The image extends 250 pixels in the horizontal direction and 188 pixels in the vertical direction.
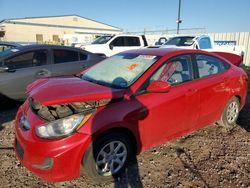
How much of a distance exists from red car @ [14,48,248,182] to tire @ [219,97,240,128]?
0.29 meters

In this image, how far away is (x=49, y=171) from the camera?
2.72 meters

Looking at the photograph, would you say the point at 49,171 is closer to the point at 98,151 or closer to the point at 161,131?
Result: the point at 98,151

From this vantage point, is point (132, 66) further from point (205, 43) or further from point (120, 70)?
point (205, 43)

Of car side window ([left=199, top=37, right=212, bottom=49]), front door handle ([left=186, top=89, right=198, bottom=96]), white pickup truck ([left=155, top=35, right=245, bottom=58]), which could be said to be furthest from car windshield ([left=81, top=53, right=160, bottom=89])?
car side window ([left=199, top=37, right=212, bottom=49])

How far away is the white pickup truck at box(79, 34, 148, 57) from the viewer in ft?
42.8

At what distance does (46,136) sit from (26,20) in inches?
2075

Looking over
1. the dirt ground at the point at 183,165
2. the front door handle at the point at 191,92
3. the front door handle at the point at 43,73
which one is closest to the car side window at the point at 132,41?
the front door handle at the point at 43,73

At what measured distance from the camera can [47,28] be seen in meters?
50.2

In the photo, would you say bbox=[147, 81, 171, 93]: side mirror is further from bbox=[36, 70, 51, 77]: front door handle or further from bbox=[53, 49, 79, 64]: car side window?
bbox=[53, 49, 79, 64]: car side window

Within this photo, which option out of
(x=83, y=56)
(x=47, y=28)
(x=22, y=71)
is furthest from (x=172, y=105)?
(x=47, y=28)

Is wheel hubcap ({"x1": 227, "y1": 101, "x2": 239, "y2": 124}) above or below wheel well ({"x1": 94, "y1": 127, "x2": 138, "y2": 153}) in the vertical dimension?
below

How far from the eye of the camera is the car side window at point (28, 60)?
547cm

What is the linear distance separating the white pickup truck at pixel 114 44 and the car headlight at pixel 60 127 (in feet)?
33.7

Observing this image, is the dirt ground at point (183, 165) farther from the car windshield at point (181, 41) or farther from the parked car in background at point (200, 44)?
the car windshield at point (181, 41)
